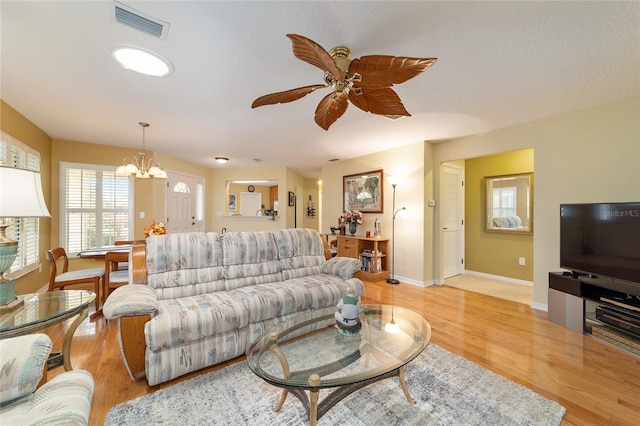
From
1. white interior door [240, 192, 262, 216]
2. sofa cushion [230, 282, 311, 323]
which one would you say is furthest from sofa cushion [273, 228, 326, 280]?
white interior door [240, 192, 262, 216]

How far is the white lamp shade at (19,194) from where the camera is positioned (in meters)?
1.39

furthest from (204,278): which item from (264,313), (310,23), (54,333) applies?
(310,23)

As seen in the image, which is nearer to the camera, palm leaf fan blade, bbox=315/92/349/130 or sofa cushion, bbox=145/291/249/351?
sofa cushion, bbox=145/291/249/351

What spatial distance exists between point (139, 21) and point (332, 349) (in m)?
2.33

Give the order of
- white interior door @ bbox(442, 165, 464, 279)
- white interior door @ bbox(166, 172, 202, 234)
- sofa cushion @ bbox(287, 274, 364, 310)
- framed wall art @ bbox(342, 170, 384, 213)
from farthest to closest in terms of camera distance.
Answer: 1. white interior door @ bbox(166, 172, 202, 234)
2. framed wall art @ bbox(342, 170, 384, 213)
3. white interior door @ bbox(442, 165, 464, 279)
4. sofa cushion @ bbox(287, 274, 364, 310)

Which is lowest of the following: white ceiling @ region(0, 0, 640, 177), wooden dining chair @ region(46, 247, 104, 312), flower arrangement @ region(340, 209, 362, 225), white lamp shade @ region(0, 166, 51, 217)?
wooden dining chair @ region(46, 247, 104, 312)

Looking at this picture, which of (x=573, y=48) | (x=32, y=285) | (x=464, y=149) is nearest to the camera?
(x=573, y=48)

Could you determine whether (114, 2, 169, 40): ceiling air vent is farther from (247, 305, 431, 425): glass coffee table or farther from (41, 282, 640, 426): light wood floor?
(41, 282, 640, 426): light wood floor

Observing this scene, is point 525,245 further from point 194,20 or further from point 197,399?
point 194,20

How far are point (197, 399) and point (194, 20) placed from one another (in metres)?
2.35

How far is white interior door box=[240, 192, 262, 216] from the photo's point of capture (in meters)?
8.01

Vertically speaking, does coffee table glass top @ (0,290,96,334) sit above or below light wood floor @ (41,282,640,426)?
above

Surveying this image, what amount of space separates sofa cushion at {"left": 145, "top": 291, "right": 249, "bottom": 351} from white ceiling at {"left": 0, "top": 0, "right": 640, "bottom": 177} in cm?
189

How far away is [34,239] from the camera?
140 inches
